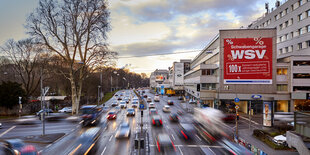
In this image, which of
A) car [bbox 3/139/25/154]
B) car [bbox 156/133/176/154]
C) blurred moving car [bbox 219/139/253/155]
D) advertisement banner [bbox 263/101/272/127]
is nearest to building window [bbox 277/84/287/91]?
advertisement banner [bbox 263/101/272/127]

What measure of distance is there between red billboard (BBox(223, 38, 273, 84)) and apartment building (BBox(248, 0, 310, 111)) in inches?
138

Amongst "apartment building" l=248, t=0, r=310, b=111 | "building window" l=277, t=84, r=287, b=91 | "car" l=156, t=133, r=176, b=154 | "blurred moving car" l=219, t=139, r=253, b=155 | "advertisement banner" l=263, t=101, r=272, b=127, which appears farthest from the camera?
"building window" l=277, t=84, r=287, b=91

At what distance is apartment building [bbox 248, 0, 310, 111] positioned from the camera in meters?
37.3

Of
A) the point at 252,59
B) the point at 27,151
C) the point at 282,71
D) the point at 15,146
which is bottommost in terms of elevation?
the point at 27,151

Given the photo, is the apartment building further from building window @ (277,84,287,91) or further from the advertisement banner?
the advertisement banner

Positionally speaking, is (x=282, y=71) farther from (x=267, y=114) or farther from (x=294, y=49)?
(x=267, y=114)

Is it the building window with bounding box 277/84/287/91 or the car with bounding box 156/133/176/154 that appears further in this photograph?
the building window with bounding box 277/84/287/91

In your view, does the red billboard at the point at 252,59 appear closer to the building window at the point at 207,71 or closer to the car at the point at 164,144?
the building window at the point at 207,71

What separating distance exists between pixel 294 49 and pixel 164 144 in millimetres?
42934

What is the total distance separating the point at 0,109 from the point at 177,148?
35.0m

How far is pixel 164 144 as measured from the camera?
57.2ft

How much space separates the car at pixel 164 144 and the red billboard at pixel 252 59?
24.6 m

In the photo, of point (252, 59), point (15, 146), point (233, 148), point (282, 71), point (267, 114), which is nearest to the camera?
point (15, 146)

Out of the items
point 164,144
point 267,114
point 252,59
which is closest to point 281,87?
point 252,59
